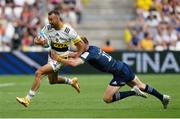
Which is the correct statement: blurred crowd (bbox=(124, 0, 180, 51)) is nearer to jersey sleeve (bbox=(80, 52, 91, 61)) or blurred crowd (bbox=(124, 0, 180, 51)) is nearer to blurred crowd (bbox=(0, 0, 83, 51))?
blurred crowd (bbox=(0, 0, 83, 51))

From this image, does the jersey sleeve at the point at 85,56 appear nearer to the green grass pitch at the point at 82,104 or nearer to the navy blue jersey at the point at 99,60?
the navy blue jersey at the point at 99,60

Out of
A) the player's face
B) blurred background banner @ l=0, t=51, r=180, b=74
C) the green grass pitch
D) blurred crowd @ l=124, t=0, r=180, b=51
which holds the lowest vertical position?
blurred background banner @ l=0, t=51, r=180, b=74

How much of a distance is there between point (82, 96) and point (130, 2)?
14436 millimetres

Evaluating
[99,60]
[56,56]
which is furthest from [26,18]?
[99,60]

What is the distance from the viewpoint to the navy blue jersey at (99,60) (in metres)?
14.9

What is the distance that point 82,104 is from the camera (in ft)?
54.2

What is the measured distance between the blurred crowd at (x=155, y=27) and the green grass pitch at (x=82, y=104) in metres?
5.89

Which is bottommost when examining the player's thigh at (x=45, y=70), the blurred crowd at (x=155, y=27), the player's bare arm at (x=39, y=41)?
the blurred crowd at (x=155, y=27)

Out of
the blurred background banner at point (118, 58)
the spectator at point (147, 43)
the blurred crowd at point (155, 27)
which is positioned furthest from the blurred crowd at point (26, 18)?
the spectator at point (147, 43)

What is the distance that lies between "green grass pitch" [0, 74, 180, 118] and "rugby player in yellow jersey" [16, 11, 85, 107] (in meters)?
0.59

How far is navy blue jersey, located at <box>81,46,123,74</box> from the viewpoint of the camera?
586 inches

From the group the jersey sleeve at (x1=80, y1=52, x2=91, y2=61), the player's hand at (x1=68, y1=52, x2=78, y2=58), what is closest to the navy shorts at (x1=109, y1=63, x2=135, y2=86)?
the jersey sleeve at (x1=80, y1=52, x2=91, y2=61)

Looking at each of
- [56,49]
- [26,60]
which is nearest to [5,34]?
[26,60]

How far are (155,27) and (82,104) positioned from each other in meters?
14.8
